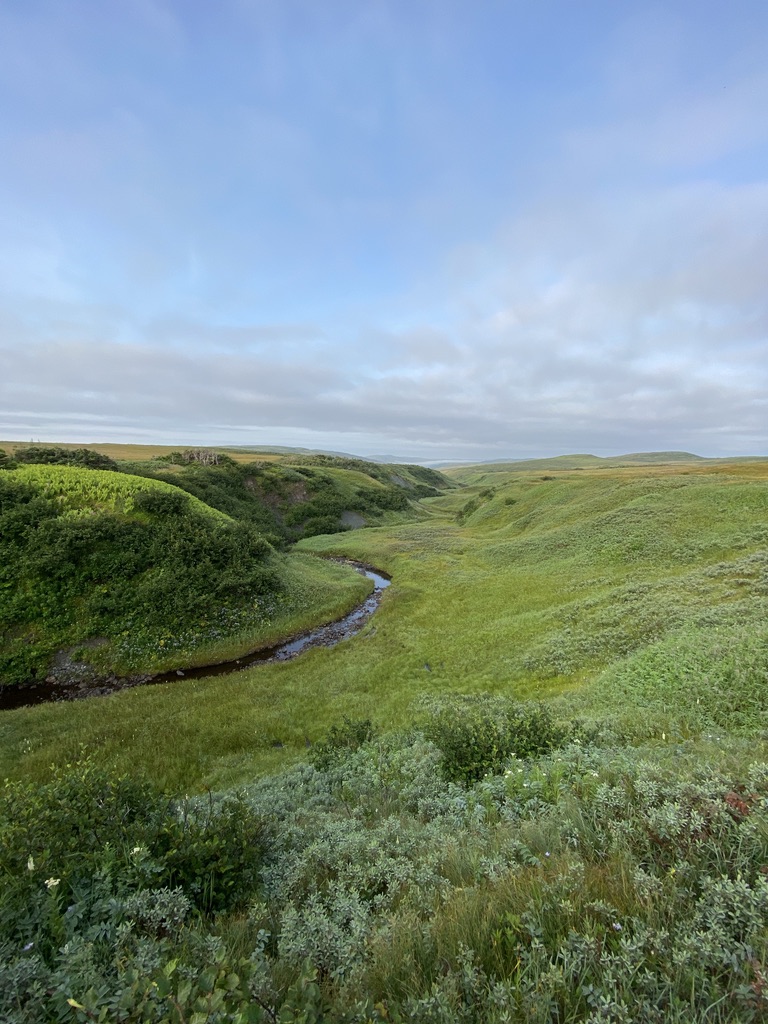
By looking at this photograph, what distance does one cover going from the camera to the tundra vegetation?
3.07 metres

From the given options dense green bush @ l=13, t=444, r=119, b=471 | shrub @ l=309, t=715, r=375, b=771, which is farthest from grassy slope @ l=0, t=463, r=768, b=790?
dense green bush @ l=13, t=444, r=119, b=471

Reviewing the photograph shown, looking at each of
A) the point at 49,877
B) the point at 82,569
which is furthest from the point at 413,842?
A: the point at 82,569

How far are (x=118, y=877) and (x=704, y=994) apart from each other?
5.54 meters

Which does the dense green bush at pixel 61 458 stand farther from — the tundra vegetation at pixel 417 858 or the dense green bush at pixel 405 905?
the dense green bush at pixel 405 905

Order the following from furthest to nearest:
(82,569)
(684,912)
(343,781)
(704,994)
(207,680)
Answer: (82,569)
(207,680)
(343,781)
(684,912)
(704,994)

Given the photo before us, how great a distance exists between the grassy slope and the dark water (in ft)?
5.42

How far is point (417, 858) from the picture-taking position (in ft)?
17.8

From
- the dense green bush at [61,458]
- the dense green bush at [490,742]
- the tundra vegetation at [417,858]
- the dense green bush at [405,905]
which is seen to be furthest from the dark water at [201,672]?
the dense green bush at [61,458]

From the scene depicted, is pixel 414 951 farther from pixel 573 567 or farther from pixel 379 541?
pixel 379 541

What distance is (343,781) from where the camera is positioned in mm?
9484

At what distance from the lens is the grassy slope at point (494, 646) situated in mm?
14375

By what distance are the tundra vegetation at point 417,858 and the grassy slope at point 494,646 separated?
22cm

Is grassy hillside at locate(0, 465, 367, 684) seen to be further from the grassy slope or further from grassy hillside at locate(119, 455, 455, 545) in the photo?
→ grassy hillside at locate(119, 455, 455, 545)

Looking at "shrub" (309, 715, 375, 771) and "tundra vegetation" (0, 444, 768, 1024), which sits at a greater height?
"tundra vegetation" (0, 444, 768, 1024)
